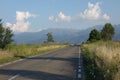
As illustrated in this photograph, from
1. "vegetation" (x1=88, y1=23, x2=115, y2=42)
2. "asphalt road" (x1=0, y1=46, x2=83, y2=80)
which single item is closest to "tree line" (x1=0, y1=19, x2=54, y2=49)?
"asphalt road" (x1=0, y1=46, x2=83, y2=80)

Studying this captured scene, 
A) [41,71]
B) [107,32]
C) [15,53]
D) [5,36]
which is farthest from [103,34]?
[41,71]

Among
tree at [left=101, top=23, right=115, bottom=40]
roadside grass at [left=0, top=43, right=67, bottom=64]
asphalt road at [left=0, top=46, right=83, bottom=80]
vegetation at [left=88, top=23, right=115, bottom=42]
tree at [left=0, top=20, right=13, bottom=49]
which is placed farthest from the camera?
tree at [left=101, top=23, right=115, bottom=40]

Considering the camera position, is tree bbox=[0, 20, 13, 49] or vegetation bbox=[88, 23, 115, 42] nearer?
tree bbox=[0, 20, 13, 49]

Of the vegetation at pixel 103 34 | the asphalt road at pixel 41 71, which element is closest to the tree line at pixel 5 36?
the asphalt road at pixel 41 71

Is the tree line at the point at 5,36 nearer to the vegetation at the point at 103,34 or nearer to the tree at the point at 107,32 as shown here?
the vegetation at the point at 103,34

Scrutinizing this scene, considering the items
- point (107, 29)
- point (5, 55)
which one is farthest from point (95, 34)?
point (5, 55)

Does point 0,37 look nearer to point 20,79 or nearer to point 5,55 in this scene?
point 5,55

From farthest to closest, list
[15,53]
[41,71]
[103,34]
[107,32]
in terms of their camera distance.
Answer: [107,32]
[103,34]
[15,53]
[41,71]

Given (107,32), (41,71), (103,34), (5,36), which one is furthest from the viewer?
(107,32)

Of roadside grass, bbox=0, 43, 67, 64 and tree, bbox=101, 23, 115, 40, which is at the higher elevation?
tree, bbox=101, 23, 115, 40

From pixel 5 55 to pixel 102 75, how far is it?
24532 mm

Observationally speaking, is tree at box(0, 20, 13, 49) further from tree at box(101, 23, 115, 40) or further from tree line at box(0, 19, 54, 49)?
tree at box(101, 23, 115, 40)

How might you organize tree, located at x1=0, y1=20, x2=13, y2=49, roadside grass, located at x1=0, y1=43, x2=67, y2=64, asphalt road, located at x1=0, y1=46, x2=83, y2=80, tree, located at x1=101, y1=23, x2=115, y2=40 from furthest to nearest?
tree, located at x1=101, y1=23, x2=115, y2=40, tree, located at x1=0, y1=20, x2=13, y2=49, roadside grass, located at x1=0, y1=43, x2=67, y2=64, asphalt road, located at x1=0, y1=46, x2=83, y2=80

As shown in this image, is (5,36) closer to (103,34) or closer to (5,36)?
(5,36)
